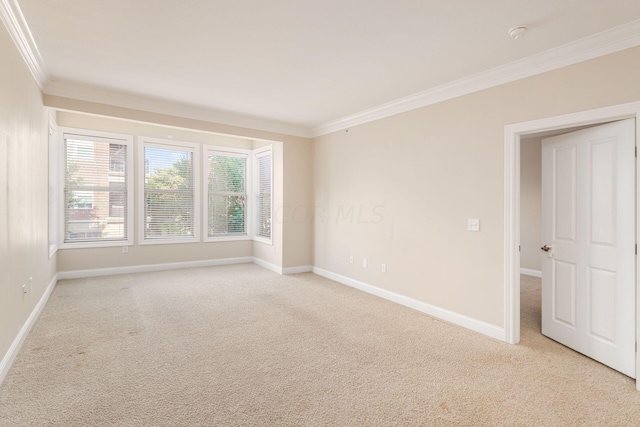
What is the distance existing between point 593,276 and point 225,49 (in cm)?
383

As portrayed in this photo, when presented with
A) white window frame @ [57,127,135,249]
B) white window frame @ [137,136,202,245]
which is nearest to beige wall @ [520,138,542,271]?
white window frame @ [137,136,202,245]

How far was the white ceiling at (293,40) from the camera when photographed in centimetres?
223

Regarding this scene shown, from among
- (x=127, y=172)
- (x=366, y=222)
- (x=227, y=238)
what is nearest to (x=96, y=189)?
(x=127, y=172)

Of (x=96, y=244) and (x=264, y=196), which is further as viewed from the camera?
(x=264, y=196)

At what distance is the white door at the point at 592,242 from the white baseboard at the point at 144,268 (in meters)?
5.53

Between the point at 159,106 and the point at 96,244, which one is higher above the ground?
the point at 159,106

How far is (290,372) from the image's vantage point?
248cm

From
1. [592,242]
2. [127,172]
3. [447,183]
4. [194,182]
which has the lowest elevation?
[592,242]

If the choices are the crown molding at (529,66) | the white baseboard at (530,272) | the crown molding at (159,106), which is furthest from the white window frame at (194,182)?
the white baseboard at (530,272)

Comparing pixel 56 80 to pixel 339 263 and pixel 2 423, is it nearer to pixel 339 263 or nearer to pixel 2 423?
pixel 2 423

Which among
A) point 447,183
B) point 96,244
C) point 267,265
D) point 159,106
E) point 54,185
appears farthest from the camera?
point 267,265

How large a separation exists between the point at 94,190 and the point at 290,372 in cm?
503

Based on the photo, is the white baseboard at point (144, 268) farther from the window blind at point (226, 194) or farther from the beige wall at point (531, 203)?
the beige wall at point (531, 203)

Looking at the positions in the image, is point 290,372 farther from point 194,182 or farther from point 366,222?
point 194,182
